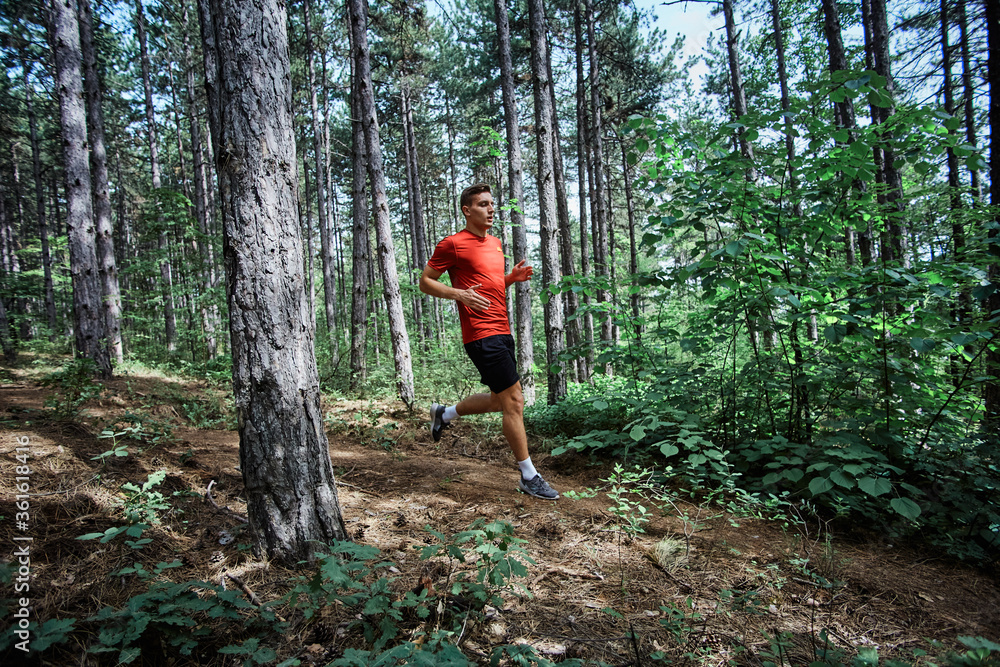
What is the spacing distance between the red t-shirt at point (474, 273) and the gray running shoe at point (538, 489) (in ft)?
3.83

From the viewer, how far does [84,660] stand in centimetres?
150

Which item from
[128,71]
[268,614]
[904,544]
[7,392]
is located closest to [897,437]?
[904,544]

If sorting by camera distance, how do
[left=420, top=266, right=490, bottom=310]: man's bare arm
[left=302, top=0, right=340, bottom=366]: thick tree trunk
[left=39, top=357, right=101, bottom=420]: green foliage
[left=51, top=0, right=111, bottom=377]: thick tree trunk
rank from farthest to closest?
[left=302, top=0, right=340, bottom=366]: thick tree trunk
[left=51, top=0, right=111, bottom=377]: thick tree trunk
[left=39, top=357, right=101, bottom=420]: green foliage
[left=420, top=266, right=490, bottom=310]: man's bare arm

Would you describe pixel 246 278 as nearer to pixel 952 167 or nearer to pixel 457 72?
pixel 952 167

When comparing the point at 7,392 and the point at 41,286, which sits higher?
the point at 41,286

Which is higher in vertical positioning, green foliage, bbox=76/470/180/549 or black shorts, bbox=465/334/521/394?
black shorts, bbox=465/334/521/394

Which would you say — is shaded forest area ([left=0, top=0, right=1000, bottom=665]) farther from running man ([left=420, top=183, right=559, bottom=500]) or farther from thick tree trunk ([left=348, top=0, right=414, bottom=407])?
thick tree trunk ([left=348, top=0, right=414, bottom=407])

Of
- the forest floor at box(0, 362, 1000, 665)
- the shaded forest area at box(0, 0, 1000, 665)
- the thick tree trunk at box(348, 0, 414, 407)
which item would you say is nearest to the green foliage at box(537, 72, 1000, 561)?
the shaded forest area at box(0, 0, 1000, 665)

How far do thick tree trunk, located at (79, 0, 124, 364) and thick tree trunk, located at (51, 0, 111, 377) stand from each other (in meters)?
1.60

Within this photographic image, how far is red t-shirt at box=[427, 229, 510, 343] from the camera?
11.3 feet

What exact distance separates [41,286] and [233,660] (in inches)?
939

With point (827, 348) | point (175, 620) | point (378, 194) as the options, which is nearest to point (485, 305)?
point (175, 620)

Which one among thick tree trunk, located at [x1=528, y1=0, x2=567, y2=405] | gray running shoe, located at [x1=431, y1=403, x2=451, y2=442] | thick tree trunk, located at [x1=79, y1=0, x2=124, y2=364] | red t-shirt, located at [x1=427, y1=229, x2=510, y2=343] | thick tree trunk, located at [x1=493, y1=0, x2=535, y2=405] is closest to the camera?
red t-shirt, located at [x1=427, y1=229, x2=510, y2=343]

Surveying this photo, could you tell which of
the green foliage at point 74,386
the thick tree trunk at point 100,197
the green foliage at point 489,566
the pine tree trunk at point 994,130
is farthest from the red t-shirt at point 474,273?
the thick tree trunk at point 100,197
